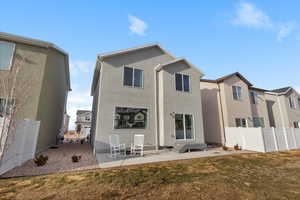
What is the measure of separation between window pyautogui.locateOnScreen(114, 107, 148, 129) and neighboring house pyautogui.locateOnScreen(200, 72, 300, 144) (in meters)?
8.34

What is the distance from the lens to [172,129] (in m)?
10.3

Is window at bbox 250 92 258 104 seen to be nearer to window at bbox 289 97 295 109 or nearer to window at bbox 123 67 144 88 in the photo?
window at bbox 289 97 295 109

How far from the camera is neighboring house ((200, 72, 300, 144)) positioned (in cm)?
1369

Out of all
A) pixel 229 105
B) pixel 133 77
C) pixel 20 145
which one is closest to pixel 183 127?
pixel 133 77

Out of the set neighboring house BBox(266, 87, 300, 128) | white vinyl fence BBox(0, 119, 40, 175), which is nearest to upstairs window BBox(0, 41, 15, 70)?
white vinyl fence BBox(0, 119, 40, 175)

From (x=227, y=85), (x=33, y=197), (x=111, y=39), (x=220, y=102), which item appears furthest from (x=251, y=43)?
(x=33, y=197)

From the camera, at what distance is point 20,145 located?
6.11m

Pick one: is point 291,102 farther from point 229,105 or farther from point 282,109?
point 229,105

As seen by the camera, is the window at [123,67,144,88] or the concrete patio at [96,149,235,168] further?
the window at [123,67,144,88]

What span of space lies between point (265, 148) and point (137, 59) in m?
12.2

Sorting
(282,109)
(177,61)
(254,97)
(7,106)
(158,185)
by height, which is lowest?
(158,185)

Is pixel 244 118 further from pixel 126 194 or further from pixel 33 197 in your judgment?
pixel 33 197

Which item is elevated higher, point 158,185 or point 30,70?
point 30,70

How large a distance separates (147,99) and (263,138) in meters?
9.53
